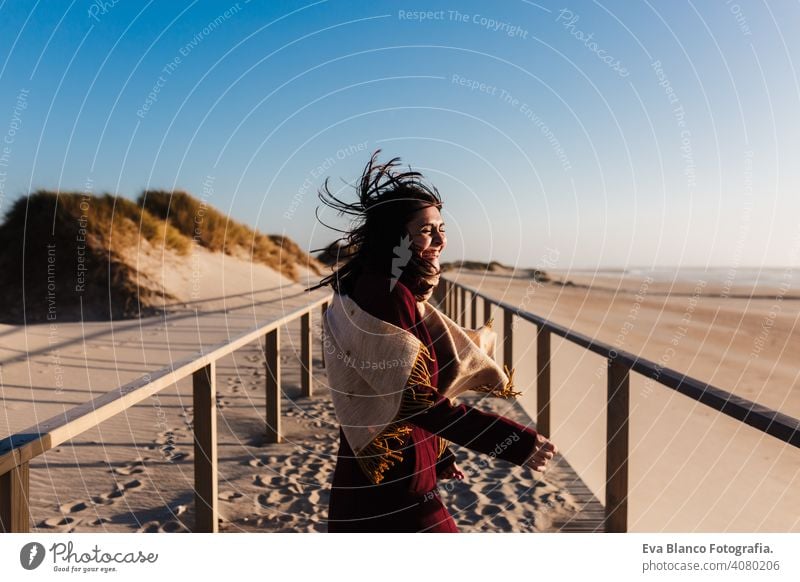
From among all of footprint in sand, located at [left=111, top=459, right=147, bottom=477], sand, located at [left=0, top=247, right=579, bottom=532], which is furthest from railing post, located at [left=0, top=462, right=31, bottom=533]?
footprint in sand, located at [left=111, top=459, right=147, bottom=477]

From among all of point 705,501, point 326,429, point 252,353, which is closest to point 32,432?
point 326,429

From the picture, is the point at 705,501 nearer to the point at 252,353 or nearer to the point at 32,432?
the point at 32,432

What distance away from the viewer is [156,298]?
36.0 ft

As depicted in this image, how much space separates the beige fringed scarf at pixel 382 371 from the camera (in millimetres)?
1376

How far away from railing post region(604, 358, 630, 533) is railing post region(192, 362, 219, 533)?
5.77ft

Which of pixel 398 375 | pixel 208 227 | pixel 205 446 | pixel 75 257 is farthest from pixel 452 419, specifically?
pixel 208 227

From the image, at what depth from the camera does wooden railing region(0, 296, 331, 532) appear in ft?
3.78

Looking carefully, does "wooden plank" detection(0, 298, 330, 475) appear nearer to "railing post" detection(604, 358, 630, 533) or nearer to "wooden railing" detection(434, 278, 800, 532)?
"wooden railing" detection(434, 278, 800, 532)

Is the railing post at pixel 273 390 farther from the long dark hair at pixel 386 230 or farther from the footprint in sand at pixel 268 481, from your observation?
the long dark hair at pixel 386 230

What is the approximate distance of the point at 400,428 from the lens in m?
1.46

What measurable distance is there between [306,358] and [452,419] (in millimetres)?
4420

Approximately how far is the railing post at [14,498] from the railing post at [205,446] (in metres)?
1.14

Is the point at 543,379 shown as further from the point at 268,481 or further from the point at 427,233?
the point at 427,233
